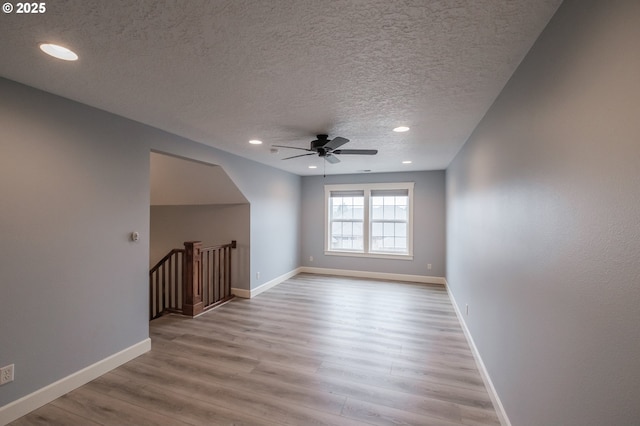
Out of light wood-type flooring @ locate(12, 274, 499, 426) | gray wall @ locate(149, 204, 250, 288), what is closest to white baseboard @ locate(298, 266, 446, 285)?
light wood-type flooring @ locate(12, 274, 499, 426)

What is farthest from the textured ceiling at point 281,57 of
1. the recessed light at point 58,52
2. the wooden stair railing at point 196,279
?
the wooden stair railing at point 196,279

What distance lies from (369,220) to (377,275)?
50.0 inches

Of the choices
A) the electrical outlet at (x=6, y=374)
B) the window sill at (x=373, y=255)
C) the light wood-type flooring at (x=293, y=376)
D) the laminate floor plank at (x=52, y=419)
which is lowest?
the laminate floor plank at (x=52, y=419)

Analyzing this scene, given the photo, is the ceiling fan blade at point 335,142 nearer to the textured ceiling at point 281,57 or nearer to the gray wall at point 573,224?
the textured ceiling at point 281,57

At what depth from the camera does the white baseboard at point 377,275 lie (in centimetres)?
596

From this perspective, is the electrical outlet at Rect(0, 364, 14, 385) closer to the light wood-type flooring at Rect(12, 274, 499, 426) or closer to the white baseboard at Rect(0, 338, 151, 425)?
the white baseboard at Rect(0, 338, 151, 425)

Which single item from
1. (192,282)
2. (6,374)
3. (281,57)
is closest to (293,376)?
(6,374)

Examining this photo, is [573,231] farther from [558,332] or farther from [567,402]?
[567,402]

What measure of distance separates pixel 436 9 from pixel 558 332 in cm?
155

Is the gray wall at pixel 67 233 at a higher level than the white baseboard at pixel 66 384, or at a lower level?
higher

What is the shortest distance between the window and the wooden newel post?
326 centimetres

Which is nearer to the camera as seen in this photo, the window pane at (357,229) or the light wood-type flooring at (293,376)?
the light wood-type flooring at (293,376)

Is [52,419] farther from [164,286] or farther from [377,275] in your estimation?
[377,275]

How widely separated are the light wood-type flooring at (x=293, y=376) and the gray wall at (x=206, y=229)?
1023 mm
